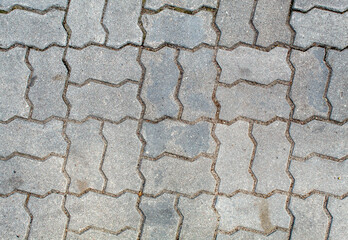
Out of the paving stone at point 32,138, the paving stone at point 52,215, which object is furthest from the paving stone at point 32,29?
the paving stone at point 52,215

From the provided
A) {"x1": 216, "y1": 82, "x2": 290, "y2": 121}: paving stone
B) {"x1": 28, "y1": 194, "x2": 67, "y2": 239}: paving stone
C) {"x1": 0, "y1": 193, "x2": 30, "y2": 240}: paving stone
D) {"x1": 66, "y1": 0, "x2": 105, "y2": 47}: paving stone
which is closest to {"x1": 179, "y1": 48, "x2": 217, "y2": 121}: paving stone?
{"x1": 216, "y1": 82, "x2": 290, "y2": 121}: paving stone

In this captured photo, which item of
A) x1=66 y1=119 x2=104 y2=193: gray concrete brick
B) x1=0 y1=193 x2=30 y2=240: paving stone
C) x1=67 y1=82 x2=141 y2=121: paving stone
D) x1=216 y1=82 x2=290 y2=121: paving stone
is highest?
x1=216 y1=82 x2=290 y2=121: paving stone

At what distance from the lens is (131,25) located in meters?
2.52

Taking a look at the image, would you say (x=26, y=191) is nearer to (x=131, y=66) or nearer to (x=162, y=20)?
(x=131, y=66)

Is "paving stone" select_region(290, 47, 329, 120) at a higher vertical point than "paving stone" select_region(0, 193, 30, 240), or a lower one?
higher

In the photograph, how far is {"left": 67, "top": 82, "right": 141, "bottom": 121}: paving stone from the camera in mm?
2496

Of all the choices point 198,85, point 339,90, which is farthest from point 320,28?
point 198,85

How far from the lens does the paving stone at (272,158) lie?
2459mm

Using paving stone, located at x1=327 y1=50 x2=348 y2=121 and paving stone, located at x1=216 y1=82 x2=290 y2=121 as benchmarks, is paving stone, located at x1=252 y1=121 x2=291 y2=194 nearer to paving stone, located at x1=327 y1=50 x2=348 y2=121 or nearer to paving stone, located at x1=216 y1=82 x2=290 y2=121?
paving stone, located at x1=216 y1=82 x2=290 y2=121

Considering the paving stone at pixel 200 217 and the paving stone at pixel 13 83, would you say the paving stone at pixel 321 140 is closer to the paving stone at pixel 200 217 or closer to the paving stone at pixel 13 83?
the paving stone at pixel 200 217

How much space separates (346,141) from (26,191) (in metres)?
2.56

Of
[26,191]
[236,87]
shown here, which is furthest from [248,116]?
[26,191]

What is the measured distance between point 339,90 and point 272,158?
75 cm

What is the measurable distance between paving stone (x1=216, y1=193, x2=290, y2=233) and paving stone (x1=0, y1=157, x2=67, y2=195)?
4.25 ft
